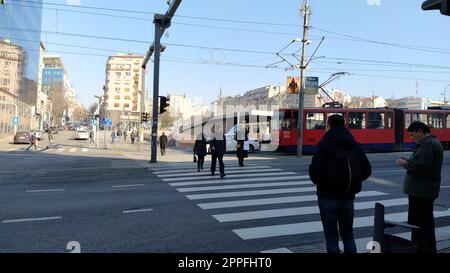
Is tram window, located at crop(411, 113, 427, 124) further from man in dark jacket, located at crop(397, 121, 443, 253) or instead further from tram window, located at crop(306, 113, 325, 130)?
man in dark jacket, located at crop(397, 121, 443, 253)

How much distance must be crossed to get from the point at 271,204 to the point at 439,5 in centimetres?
531

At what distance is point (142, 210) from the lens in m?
7.80

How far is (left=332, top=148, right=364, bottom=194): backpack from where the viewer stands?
395 centimetres

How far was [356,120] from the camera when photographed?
79.2 feet

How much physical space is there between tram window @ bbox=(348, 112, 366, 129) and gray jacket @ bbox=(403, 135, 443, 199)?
2016 cm

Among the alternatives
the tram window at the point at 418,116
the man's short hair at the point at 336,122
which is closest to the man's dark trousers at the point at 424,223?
the man's short hair at the point at 336,122

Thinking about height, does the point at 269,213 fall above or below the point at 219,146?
below

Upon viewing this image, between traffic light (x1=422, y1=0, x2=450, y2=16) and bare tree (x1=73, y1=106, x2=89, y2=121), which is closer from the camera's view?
traffic light (x1=422, y1=0, x2=450, y2=16)

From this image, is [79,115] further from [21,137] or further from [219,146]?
[219,146]

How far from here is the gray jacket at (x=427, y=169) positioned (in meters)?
4.45

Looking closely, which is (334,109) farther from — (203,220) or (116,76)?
(116,76)

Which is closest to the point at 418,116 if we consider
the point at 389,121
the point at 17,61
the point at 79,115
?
the point at 389,121

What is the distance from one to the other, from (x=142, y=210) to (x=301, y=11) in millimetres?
20748

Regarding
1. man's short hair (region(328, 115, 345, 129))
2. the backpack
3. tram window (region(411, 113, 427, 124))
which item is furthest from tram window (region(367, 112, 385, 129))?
the backpack
